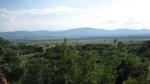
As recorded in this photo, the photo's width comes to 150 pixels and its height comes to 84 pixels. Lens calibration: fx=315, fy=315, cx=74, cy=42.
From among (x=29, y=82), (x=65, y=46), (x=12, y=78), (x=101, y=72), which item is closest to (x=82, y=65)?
(x=65, y=46)

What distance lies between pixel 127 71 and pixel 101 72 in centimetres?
2382

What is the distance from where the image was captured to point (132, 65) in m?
51.0

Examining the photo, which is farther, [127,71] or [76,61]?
[127,71]


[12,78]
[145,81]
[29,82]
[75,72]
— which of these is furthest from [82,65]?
[12,78]

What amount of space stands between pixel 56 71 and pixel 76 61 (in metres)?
2.22

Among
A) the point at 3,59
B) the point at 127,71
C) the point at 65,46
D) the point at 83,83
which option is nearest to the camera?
the point at 83,83

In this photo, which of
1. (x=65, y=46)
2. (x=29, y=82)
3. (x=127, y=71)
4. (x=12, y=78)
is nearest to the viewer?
(x=65, y=46)

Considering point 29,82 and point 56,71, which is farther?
point 29,82

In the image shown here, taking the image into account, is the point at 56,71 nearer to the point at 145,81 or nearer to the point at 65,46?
the point at 65,46

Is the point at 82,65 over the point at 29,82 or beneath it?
over

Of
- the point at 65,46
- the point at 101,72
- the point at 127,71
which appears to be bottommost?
the point at 127,71

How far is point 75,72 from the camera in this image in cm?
2344

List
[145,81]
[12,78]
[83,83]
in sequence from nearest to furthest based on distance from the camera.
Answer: [83,83]
[145,81]
[12,78]

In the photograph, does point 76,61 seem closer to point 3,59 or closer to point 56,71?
point 56,71
